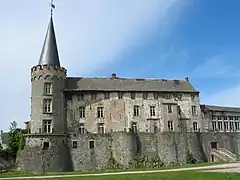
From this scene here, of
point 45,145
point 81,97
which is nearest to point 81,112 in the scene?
point 81,97

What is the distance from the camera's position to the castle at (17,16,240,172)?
46375 mm

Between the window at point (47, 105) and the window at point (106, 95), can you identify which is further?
the window at point (106, 95)

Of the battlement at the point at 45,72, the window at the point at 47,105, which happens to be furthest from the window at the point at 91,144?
the battlement at the point at 45,72

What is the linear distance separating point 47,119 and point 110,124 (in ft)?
34.6

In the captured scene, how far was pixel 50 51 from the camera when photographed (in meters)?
50.8

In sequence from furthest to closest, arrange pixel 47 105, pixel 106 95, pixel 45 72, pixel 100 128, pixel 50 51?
pixel 106 95
pixel 100 128
pixel 50 51
pixel 45 72
pixel 47 105

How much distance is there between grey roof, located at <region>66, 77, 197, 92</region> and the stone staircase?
12010 millimetres

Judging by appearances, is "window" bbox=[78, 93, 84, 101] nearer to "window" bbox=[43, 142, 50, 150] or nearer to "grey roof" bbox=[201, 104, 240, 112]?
"window" bbox=[43, 142, 50, 150]

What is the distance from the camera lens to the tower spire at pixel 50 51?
50.1 meters

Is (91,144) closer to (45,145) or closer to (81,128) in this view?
(81,128)

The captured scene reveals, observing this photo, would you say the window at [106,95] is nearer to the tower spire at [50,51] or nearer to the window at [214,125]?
the tower spire at [50,51]

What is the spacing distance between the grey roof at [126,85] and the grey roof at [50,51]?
16.6 feet

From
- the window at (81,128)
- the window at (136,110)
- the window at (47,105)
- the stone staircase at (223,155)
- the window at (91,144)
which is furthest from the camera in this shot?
the window at (136,110)

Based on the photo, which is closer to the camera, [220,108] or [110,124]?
[110,124]
